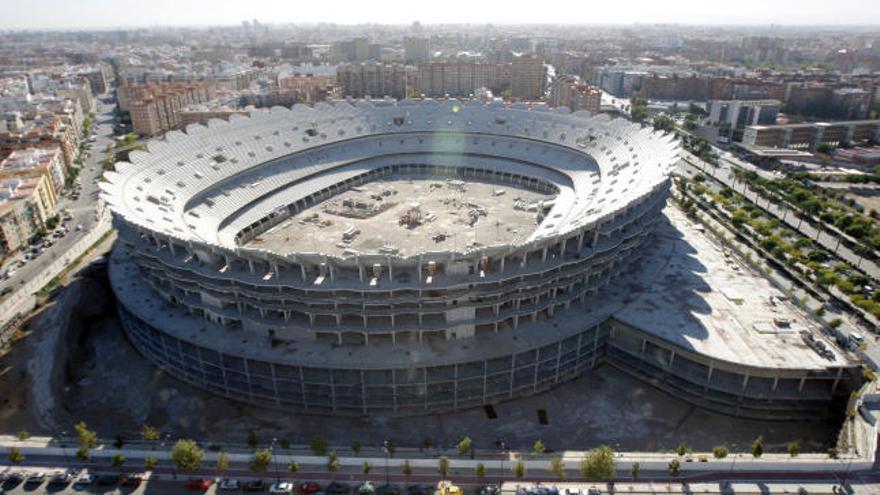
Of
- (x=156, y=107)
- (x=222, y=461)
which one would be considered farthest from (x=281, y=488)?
(x=156, y=107)

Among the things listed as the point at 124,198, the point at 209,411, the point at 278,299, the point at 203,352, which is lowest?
the point at 209,411

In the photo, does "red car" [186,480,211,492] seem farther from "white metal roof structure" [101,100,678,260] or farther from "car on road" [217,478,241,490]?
"white metal roof structure" [101,100,678,260]

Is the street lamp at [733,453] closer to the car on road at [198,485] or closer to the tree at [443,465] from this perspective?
the tree at [443,465]

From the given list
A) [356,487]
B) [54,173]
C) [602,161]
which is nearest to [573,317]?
[356,487]

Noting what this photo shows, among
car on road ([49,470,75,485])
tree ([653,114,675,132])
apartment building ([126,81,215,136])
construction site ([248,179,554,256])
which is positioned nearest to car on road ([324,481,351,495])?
car on road ([49,470,75,485])

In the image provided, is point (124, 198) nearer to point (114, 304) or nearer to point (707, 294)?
point (114, 304)
